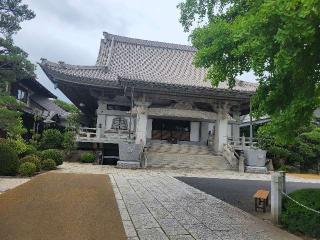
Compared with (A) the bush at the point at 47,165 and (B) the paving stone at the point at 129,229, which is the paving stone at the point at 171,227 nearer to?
Answer: (B) the paving stone at the point at 129,229

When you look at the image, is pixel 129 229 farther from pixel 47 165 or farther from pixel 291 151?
pixel 291 151

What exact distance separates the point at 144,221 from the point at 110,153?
2061 centimetres

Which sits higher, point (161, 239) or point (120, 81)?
point (120, 81)

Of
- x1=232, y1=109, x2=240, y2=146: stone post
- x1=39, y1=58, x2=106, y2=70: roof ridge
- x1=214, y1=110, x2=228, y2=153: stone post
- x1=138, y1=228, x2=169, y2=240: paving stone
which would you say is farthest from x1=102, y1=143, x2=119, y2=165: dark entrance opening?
x1=138, y1=228, x2=169, y2=240: paving stone

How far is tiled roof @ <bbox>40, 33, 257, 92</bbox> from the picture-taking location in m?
26.9

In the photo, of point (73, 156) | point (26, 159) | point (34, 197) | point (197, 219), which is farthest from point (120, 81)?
point (197, 219)

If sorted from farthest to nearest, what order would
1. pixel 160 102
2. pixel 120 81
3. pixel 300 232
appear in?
pixel 160 102
pixel 120 81
pixel 300 232

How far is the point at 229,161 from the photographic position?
25328 mm

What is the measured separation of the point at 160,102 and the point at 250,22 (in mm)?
22131

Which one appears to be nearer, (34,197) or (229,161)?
(34,197)

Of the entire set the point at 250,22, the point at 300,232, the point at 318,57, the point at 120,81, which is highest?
the point at 120,81

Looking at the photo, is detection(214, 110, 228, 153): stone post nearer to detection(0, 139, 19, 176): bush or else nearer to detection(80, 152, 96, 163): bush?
detection(80, 152, 96, 163): bush

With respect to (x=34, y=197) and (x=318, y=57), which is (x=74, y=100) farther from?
(x=318, y=57)

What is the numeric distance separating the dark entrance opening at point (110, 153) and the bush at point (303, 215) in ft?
64.4
